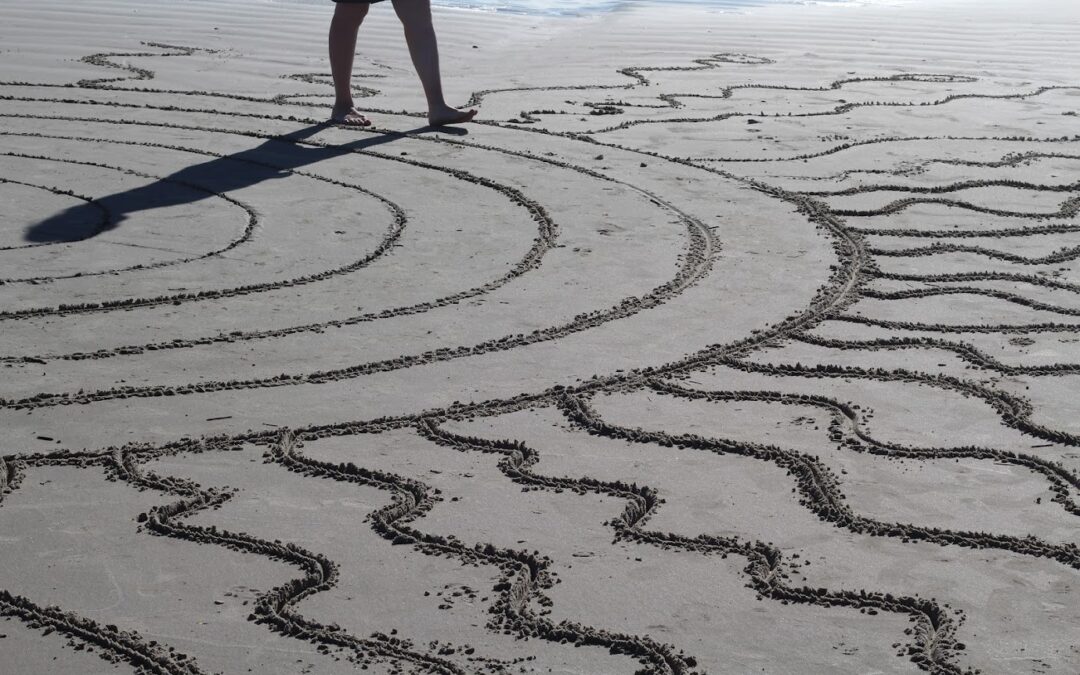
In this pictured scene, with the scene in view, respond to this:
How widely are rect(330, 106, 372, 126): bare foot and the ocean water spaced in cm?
743

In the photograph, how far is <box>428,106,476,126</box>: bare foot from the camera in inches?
313

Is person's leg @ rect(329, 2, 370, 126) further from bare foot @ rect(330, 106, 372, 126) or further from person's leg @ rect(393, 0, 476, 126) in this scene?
person's leg @ rect(393, 0, 476, 126)

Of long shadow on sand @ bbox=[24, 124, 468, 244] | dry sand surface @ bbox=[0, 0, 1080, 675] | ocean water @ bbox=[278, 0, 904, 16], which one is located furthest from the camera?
ocean water @ bbox=[278, 0, 904, 16]

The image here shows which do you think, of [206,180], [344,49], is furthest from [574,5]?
[206,180]

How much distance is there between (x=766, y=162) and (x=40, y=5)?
7880 mm

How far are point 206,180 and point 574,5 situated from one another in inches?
451

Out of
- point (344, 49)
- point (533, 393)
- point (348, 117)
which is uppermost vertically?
point (344, 49)

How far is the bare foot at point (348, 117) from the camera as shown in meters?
8.00

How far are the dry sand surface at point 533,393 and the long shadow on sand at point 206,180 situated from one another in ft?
0.11

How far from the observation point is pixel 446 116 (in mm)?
7961

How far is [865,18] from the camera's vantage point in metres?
16.0

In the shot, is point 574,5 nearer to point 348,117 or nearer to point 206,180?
point 348,117

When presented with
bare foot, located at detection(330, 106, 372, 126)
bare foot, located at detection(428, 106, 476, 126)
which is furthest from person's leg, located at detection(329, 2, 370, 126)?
bare foot, located at detection(428, 106, 476, 126)

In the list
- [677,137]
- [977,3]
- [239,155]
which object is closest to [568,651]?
[239,155]
